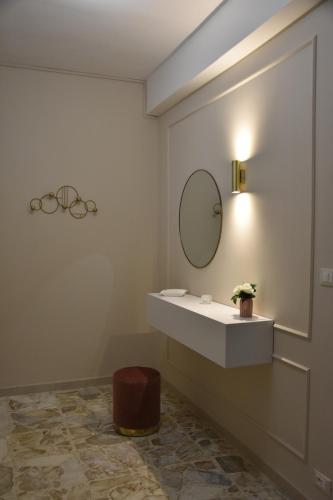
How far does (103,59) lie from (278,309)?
2.46 meters

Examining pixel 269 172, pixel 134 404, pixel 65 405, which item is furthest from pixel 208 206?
pixel 65 405

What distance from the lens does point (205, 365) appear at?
→ 3.42 meters

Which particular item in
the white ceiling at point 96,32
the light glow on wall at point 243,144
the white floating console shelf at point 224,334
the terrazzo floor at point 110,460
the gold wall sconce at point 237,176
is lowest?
the terrazzo floor at point 110,460

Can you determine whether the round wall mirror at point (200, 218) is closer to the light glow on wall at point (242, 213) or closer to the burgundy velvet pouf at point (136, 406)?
the light glow on wall at point (242, 213)

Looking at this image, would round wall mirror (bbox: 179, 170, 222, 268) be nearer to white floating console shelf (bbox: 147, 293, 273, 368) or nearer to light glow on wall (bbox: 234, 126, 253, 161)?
light glow on wall (bbox: 234, 126, 253, 161)

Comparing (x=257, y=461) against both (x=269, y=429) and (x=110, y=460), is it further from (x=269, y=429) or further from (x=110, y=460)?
(x=110, y=460)

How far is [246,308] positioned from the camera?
265cm

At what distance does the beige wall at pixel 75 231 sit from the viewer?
3.86 meters

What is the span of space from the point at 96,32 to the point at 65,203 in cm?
143

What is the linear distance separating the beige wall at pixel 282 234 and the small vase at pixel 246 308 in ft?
0.25

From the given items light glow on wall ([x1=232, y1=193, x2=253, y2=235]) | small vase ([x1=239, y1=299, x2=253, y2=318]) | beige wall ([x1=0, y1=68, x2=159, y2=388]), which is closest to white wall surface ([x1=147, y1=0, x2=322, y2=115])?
beige wall ([x1=0, y1=68, x2=159, y2=388])

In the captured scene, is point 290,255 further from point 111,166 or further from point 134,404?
point 111,166

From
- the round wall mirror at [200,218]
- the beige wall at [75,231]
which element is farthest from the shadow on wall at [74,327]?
the round wall mirror at [200,218]

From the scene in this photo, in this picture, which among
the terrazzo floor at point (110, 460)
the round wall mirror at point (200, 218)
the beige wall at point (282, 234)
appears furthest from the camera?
the round wall mirror at point (200, 218)
